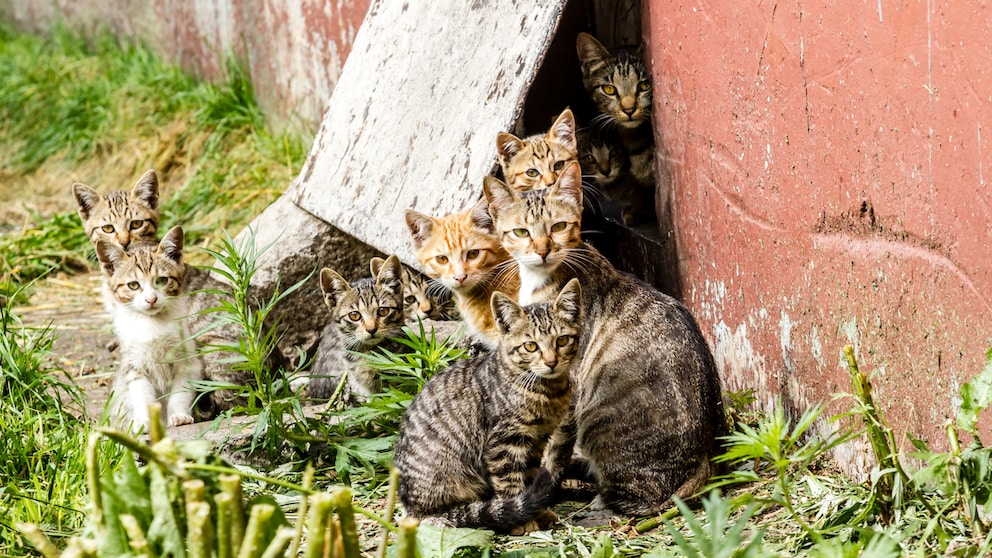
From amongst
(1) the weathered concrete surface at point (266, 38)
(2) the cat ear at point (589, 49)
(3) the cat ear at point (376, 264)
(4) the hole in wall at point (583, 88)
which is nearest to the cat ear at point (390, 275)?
(3) the cat ear at point (376, 264)

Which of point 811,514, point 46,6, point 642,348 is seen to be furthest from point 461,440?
point 46,6

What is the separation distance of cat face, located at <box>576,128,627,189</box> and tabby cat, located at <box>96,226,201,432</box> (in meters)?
2.09

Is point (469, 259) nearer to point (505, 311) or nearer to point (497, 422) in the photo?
point (505, 311)

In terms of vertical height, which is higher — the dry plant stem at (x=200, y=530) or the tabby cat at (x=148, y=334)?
the dry plant stem at (x=200, y=530)

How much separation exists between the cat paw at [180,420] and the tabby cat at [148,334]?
0.01 metres

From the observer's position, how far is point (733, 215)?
4.52 m

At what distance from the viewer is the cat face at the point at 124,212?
621cm

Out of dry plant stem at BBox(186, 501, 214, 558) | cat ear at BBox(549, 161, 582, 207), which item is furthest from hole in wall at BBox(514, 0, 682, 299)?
dry plant stem at BBox(186, 501, 214, 558)

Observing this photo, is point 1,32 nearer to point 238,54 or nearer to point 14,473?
point 238,54

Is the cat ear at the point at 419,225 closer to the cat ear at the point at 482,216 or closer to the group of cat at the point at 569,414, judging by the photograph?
the cat ear at the point at 482,216

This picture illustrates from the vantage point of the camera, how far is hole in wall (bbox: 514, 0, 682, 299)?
18.9 ft

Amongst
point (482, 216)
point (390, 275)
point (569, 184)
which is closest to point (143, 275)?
point (390, 275)

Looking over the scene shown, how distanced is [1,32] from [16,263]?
5897 millimetres

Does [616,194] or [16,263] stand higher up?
[616,194]
